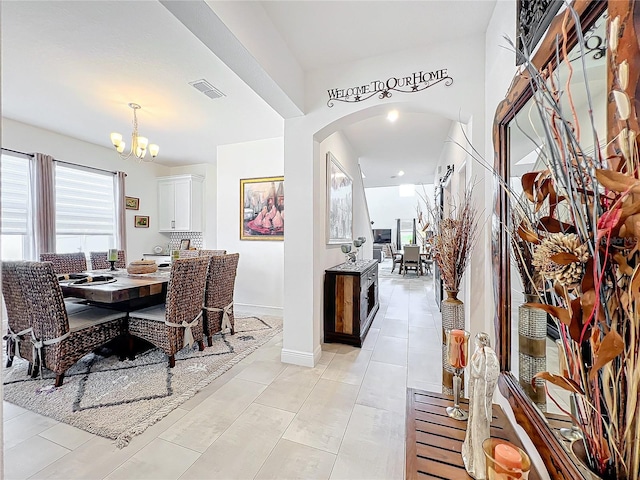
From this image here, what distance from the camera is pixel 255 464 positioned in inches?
62.4

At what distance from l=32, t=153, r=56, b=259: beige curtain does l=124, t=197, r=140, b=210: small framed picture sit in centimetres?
120

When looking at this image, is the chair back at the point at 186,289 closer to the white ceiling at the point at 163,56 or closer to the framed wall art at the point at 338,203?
the framed wall art at the point at 338,203

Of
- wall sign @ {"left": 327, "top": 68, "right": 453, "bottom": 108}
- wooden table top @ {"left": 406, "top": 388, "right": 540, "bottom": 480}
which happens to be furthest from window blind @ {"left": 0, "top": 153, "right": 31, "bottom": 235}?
wooden table top @ {"left": 406, "top": 388, "right": 540, "bottom": 480}

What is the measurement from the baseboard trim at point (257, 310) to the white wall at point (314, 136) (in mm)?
1616

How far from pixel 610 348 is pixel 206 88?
344cm

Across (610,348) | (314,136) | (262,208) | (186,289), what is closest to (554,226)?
(610,348)

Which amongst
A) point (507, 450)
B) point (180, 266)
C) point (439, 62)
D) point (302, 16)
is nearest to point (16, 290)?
point (180, 266)

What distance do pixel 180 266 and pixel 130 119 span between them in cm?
253

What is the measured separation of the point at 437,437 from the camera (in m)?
1.15

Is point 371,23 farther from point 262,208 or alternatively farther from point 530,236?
point 262,208

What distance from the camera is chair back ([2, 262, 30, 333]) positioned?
2.24 metres

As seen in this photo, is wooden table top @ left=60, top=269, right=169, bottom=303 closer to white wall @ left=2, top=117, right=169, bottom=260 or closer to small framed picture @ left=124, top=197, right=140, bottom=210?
white wall @ left=2, top=117, right=169, bottom=260

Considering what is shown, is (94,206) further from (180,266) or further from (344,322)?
(344,322)

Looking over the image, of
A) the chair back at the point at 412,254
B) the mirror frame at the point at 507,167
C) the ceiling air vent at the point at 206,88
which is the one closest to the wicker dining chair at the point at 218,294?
the ceiling air vent at the point at 206,88
